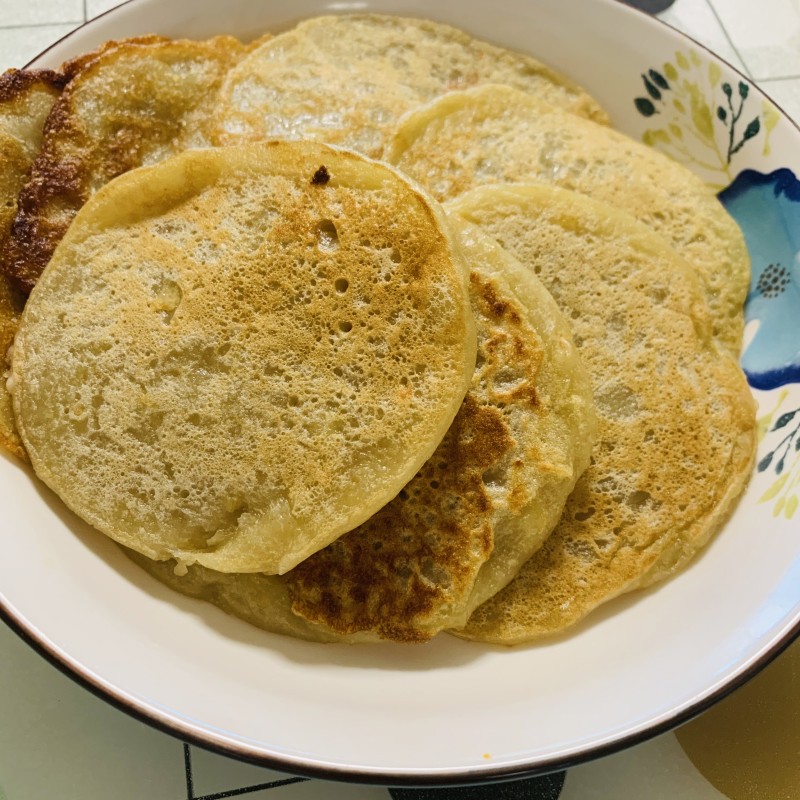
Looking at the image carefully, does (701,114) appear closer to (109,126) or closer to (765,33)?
(765,33)

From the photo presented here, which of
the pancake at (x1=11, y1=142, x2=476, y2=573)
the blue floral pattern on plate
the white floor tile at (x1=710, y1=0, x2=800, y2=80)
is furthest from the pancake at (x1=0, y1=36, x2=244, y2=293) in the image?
the white floor tile at (x1=710, y1=0, x2=800, y2=80)

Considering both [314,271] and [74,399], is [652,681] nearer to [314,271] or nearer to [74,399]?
[314,271]

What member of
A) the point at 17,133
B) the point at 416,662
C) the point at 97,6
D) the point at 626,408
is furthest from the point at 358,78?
the point at 416,662

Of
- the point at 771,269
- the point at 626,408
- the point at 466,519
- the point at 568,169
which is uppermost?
the point at 568,169

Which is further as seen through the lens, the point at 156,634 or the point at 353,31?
the point at 353,31

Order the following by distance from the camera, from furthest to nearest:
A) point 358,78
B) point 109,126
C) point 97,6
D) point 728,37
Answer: point 728,37, point 97,6, point 358,78, point 109,126

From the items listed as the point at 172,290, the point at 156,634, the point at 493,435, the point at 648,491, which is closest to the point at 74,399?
the point at 172,290

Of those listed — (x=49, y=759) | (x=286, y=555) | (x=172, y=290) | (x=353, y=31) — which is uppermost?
(x=353, y=31)

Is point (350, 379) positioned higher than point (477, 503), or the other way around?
point (350, 379)
